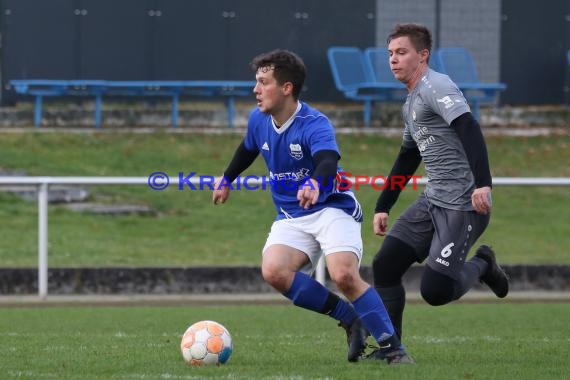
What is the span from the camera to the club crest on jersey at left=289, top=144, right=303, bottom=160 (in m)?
7.38

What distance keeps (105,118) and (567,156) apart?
7187 mm

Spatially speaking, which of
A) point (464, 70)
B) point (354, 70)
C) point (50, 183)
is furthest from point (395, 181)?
point (464, 70)

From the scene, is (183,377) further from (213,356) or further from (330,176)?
(330,176)

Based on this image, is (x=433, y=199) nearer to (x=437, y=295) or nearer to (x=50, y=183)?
(x=437, y=295)

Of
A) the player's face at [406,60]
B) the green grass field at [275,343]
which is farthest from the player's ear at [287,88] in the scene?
the green grass field at [275,343]

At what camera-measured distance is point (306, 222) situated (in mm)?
7430

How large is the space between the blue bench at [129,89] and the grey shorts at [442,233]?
A: 1254 cm

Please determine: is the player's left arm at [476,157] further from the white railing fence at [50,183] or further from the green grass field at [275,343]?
the white railing fence at [50,183]

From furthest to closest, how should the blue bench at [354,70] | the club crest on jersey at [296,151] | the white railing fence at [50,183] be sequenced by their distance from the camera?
1. the blue bench at [354,70]
2. the white railing fence at [50,183]
3. the club crest on jersey at [296,151]

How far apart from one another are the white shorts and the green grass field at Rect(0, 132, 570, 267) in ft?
21.6

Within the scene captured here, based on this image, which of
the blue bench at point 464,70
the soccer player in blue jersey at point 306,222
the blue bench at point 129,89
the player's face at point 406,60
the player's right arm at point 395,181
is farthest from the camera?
the blue bench at point 464,70

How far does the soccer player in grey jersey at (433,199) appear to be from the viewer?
7414 millimetres

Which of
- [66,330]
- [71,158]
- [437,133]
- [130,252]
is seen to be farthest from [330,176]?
[71,158]

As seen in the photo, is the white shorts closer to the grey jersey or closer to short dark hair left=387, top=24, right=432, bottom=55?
the grey jersey
